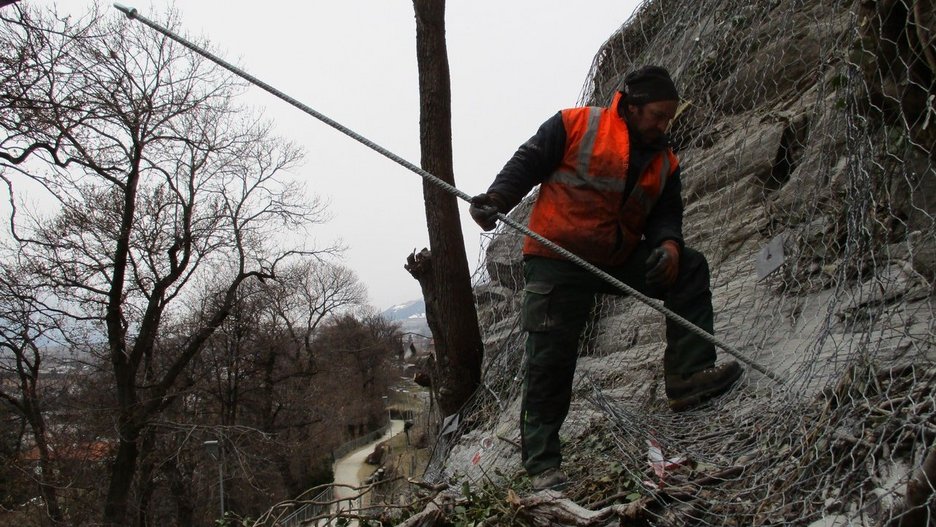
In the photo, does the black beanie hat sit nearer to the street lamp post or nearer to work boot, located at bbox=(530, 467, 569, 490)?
work boot, located at bbox=(530, 467, 569, 490)

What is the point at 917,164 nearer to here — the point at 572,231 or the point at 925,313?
the point at 925,313

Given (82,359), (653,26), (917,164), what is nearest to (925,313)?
(917,164)

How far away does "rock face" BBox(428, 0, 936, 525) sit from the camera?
7.42 feet

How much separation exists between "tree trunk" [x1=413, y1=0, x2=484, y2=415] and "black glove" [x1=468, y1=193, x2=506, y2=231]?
242cm

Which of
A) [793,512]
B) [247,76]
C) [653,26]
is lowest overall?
[793,512]

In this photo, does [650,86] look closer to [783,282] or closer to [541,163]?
[541,163]

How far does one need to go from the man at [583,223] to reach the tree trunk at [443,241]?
2.20 meters

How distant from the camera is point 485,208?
311 cm

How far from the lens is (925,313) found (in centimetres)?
279

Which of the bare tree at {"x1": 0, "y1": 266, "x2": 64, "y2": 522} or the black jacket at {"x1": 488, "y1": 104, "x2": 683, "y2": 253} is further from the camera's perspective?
the bare tree at {"x1": 0, "y1": 266, "x2": 64, "y2": 522}

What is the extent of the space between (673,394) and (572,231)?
3.17ft

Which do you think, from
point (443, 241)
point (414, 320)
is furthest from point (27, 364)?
point (414, 320)

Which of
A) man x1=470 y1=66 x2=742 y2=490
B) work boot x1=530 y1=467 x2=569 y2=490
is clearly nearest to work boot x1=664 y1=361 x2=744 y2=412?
man x1=470 y1=66 x2=742 y2=490

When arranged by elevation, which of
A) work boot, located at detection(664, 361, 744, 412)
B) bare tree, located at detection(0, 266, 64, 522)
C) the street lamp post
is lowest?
work boot, located at detection(664, 361, 744, 412)
